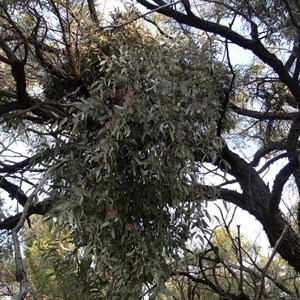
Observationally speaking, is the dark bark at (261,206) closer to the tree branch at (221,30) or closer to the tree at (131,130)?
the tree at (131,130)

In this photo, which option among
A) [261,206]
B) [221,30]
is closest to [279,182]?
[261,206]

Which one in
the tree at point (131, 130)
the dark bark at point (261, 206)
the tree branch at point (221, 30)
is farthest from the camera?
the dark bark at point (261, 206)

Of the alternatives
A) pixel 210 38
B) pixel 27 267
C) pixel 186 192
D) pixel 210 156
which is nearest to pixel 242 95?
pixel 210 38

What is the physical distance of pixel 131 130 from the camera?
2205 mm

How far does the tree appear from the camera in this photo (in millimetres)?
2062

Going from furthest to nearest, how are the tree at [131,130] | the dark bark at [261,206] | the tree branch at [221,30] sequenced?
the dark bark at [261,206] < the tree branch at [221,30] < the tree at [131,130]

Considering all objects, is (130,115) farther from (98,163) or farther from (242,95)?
(242,95)

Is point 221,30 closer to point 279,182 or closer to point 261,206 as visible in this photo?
point 279,182

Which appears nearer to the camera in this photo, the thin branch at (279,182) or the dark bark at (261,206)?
the thin branch at (279,182)

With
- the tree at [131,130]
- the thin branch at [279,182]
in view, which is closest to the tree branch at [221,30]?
the tree at [131,130]

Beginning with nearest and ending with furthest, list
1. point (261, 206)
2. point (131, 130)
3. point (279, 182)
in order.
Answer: point (131, 130)
point (279, 182)
point (261, 206)

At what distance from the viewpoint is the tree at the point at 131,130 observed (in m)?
2.06

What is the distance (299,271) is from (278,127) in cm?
93

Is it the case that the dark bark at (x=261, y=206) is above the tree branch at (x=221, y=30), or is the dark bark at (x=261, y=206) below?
below
